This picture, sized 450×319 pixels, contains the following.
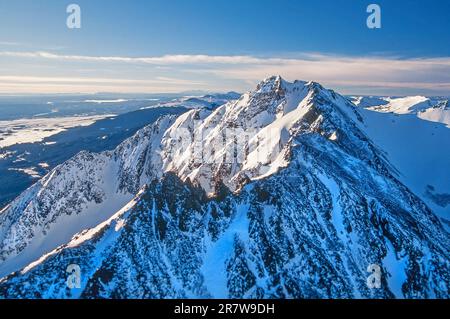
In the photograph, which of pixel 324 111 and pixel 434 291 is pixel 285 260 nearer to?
pixel 434 291

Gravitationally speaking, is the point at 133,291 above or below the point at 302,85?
below

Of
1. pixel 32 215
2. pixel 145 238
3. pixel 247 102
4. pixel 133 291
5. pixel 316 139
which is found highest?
pixel 247 102

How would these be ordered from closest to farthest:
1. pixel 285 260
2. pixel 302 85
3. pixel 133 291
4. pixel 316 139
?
pixel 133 291 < pixel 285 260 < pixel 316 139 < pixel 302 85

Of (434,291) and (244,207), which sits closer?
(434,291)

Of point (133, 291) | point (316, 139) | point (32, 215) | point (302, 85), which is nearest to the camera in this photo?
point (133, 291)

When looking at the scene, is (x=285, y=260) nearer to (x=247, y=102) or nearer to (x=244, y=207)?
(x=244, y=207)
